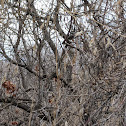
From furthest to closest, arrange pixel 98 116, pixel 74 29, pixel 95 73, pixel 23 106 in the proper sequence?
pixel 23 106 < pixel 74 29 < pixel 95 73 < pixel 98 116

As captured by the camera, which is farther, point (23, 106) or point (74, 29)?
point (23, 106)

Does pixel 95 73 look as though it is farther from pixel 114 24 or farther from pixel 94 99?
pixel 114 24

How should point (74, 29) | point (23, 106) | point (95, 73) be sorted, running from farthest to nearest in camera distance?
point (23, 106) → point (74, 29) → point (95, 73)

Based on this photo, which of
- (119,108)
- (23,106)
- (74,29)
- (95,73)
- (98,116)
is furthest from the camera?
(23,106)

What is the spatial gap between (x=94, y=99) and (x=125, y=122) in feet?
0.92

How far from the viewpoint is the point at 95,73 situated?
162 centimetres

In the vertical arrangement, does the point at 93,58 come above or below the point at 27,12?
below

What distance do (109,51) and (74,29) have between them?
0.41m

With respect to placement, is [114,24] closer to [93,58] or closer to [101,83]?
[93,58]

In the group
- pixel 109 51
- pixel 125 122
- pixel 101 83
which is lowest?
pixel 125 122

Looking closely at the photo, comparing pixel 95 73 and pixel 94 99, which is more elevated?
pixel 95 73

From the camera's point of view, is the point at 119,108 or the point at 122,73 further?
the point at 122,73

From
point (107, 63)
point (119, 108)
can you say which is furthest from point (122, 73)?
point (119, 108)

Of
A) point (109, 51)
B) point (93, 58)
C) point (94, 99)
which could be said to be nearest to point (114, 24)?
point (109, 51)
